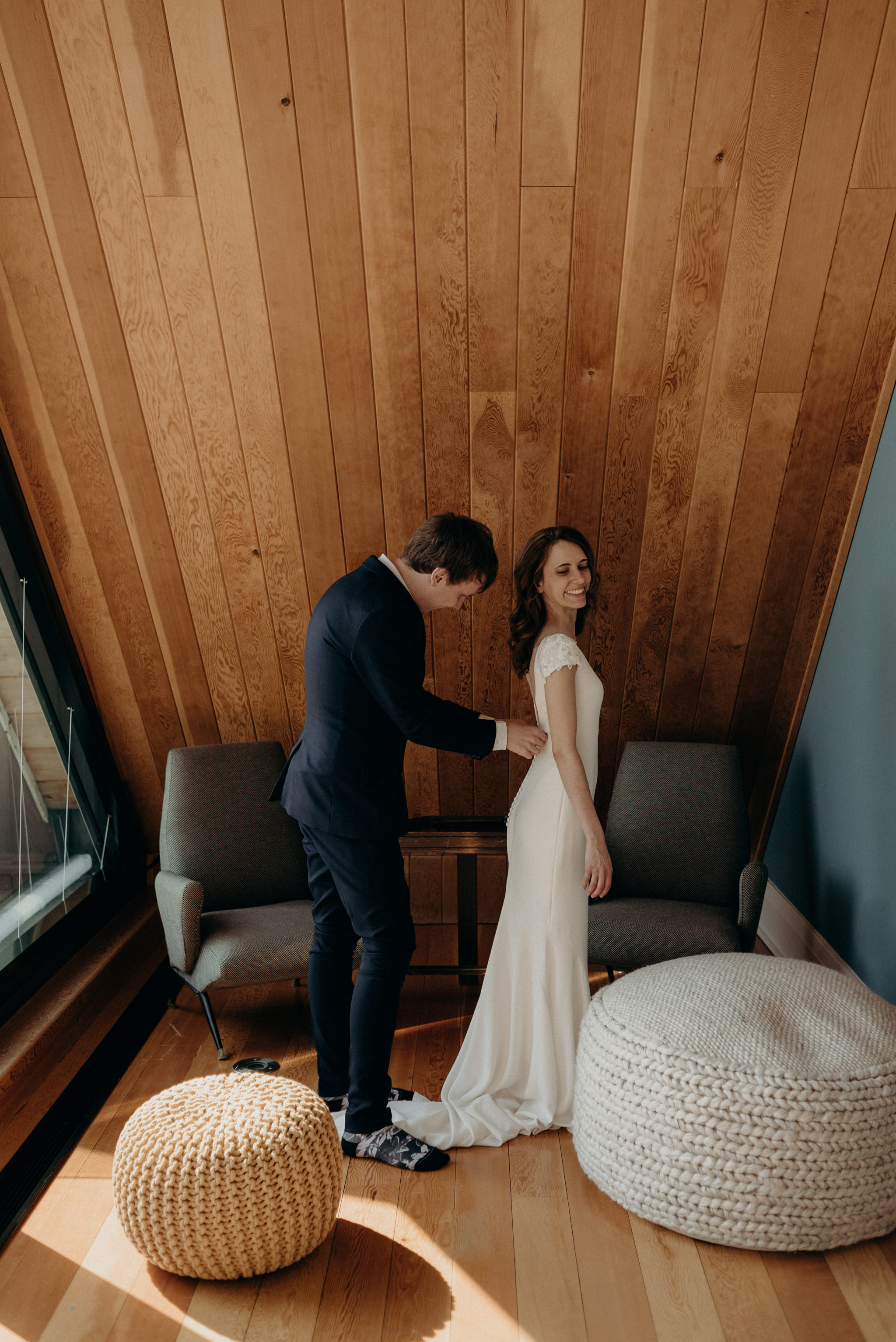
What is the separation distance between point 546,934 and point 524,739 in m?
0.52

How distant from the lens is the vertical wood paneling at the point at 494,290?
→ 205 cm

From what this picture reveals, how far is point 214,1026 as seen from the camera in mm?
2738

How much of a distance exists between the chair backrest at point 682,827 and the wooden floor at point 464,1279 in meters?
1.15

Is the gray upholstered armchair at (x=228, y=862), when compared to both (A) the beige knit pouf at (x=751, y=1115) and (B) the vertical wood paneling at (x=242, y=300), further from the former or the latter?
(A) the beige knit pouf at (x=751, y=1115)

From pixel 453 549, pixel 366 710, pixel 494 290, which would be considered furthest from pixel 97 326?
pixel 366 710

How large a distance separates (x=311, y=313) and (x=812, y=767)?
88.8 inches

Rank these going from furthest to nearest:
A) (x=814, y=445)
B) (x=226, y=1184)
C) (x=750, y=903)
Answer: (x=750, y=903) < (x=814, y=445) < (x=226, y=1184)

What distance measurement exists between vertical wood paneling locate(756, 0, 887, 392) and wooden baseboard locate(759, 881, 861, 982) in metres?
1.81

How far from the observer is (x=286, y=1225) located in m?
1.77

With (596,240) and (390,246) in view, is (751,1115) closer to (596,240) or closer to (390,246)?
(596,240)

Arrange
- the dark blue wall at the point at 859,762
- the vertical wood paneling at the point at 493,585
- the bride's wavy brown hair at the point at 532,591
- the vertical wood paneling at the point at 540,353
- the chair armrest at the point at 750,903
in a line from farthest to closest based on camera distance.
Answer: the chair armrest at the point at 750,903 → the vertical wood paneling at the point at 493,585 → the dark blue wall at the point at 859,762 → the bride's wavy brown hair at the point at 532,591 → the vertical wood paneling at the point at 540,353

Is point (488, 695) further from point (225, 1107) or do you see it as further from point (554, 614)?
point (225, 1107)

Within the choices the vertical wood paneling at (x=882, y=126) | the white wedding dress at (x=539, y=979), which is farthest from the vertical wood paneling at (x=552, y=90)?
the white wedding dress at (x=539, y=979)

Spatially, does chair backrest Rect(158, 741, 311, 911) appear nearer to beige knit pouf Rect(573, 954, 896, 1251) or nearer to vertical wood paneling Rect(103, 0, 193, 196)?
beige knit pouf Rect(573, 954, 896, 1251)
